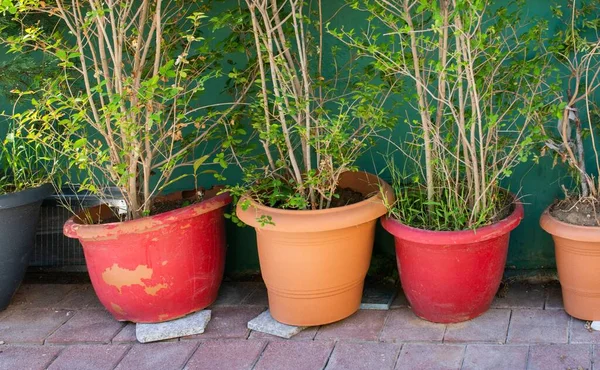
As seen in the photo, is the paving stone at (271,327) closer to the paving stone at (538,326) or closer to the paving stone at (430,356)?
the paving stone at (430,356)

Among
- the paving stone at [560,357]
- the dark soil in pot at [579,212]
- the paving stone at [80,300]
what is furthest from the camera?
the paving stone at [80,300]

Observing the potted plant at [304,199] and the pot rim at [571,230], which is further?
the potted plant at [304,199]

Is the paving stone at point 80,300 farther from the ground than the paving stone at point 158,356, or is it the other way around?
the paving stone at point 158,356

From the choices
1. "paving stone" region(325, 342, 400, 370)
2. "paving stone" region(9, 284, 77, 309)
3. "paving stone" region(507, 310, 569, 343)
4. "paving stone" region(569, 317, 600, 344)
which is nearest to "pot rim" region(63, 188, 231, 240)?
"paving stone" region(9, 284, 77, 309)

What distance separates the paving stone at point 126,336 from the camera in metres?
4.20

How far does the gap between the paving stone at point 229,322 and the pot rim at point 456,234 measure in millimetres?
934

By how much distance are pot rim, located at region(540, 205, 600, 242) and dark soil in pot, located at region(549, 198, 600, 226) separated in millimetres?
61

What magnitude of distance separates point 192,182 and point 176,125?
0.88m

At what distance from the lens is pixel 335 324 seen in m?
4.15

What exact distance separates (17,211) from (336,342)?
191cm

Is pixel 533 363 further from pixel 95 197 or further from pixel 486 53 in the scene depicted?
pixel 95 197

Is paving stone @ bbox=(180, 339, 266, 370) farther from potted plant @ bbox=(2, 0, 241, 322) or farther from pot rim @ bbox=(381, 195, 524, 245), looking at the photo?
pot rim @ bbox=(381, 195, 524, 245)

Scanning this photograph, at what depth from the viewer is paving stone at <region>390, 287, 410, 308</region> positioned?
433 centimetres

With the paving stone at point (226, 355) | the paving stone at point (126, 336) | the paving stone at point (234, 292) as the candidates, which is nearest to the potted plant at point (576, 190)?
the paving stone at point (226, 355)
